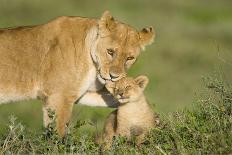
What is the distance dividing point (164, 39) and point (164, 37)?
0.85 feet

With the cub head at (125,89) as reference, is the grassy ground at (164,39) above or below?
below

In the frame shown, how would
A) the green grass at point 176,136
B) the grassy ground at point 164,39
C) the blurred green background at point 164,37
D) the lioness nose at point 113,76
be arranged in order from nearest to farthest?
the green grass at point 176,136
the lioness nose at point 113,76
the grassy ground at point 164,39
the blurred green background at point 164,37

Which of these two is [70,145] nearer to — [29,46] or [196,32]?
[29,46]

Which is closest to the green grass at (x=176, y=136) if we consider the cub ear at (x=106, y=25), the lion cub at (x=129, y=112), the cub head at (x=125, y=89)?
the lion cub at (x=129, y=112)

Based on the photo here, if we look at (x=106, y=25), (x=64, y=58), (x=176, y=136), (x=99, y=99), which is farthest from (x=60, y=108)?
(x=176, y=136)

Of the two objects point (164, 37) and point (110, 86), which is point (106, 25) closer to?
point (110, 86)

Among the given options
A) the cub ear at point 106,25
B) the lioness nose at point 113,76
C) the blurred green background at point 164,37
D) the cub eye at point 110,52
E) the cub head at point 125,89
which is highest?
the cub ear at point 106,25

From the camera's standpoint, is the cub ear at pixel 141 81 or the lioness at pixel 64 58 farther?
the cub ear at pixel 141 81

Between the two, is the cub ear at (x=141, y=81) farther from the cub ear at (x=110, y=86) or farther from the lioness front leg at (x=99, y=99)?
the lioness front leg at (x=99, y=99)

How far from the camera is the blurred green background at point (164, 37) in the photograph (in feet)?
52.1

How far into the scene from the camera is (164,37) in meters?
21.1

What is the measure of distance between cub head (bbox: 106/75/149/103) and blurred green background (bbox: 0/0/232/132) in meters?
2.94

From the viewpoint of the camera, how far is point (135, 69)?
18.6 metres

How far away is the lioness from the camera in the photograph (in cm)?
874
